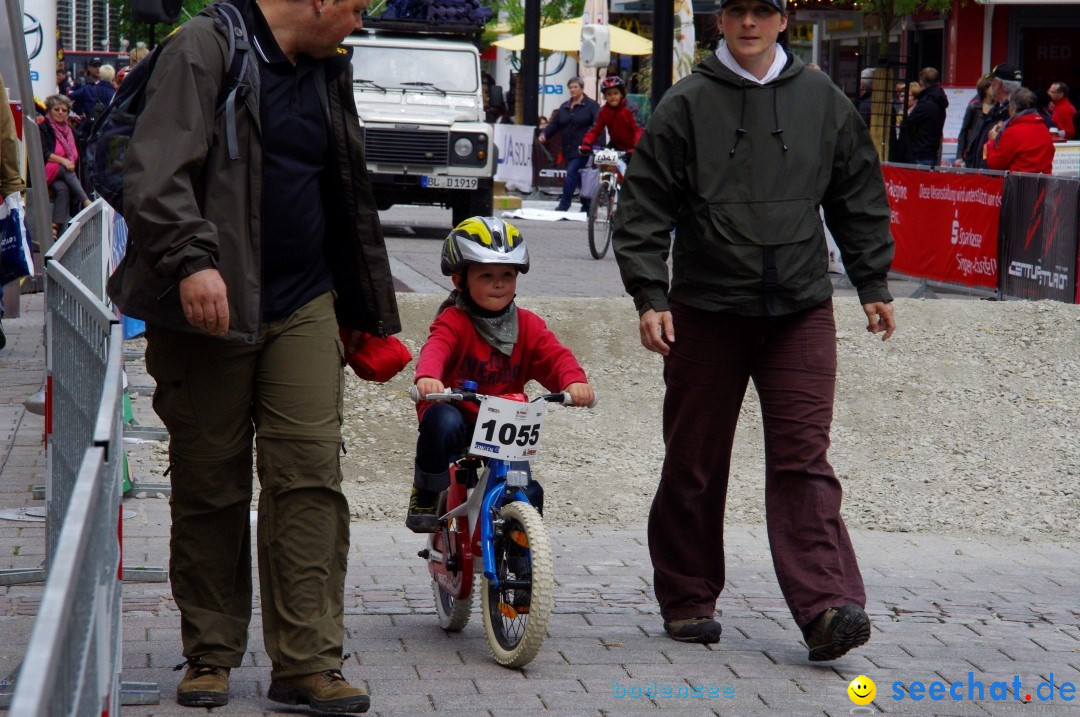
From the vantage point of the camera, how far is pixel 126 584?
5.52 metres

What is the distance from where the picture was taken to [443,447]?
4816 millimetres

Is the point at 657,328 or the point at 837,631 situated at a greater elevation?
the point at 657,328

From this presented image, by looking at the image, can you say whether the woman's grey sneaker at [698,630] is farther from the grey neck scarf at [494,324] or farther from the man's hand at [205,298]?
the man's hand at [205,298]

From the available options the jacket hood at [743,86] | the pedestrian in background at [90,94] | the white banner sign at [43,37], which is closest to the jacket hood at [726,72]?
the jacket hood at [743,86]

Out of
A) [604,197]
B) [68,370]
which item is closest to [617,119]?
[604,197]

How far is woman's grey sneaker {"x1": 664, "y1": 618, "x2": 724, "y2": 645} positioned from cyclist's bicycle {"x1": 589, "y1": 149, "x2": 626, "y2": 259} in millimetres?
12074

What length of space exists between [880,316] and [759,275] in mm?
515

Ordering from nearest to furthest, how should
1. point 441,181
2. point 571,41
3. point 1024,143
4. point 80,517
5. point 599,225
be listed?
point 80,517, point 1024,143, point 599,225, point 441,181, point 571,41

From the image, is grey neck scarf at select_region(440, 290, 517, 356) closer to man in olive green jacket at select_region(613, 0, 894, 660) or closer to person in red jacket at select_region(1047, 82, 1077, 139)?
man in olive green jacket at select_region(613, 0, 894, 660)

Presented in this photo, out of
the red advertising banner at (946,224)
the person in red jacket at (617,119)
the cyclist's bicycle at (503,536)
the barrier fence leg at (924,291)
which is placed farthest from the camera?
the person in red jacket at (617,119)

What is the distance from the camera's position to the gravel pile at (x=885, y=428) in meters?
7.35

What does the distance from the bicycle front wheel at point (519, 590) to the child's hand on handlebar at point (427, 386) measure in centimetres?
40

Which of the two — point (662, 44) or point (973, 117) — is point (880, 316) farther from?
point (973, 117)

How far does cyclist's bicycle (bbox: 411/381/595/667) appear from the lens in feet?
14.6
